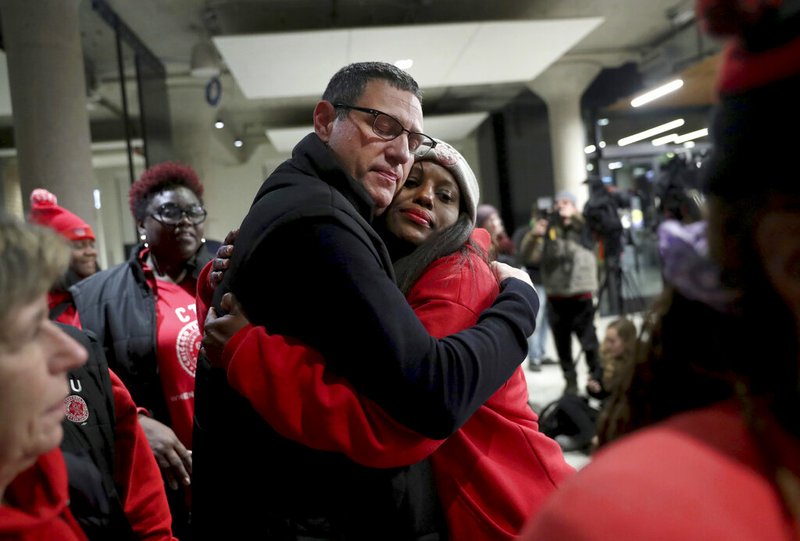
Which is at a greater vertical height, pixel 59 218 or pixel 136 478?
pixel 59 218

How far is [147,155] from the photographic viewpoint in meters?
7.52

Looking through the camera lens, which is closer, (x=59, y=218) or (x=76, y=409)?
(x=76, y=409)

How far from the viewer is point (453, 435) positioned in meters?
1.17

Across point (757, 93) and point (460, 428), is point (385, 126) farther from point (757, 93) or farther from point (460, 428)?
point (757, 93)

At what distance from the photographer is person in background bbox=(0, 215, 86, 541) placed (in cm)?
65

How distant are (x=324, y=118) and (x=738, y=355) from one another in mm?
1019

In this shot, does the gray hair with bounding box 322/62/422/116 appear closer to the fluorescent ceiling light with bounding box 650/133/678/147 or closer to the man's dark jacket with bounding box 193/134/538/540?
the man's dark jacket with bounding box 193/134/538/540

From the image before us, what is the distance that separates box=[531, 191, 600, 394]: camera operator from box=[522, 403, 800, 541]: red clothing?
4.93 meters

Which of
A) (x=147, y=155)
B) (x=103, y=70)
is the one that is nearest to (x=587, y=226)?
(x=147, y=155)

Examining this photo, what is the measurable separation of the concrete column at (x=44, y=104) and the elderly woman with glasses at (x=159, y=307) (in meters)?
2.60

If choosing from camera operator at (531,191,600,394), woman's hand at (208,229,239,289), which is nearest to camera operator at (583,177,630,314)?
camera operator at (531,191,600,394)

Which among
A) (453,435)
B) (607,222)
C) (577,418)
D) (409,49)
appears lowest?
(577,418)

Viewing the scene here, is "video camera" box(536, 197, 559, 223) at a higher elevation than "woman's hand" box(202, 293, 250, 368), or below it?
higher

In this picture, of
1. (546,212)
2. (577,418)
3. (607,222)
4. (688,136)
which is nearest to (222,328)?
(577,418)
